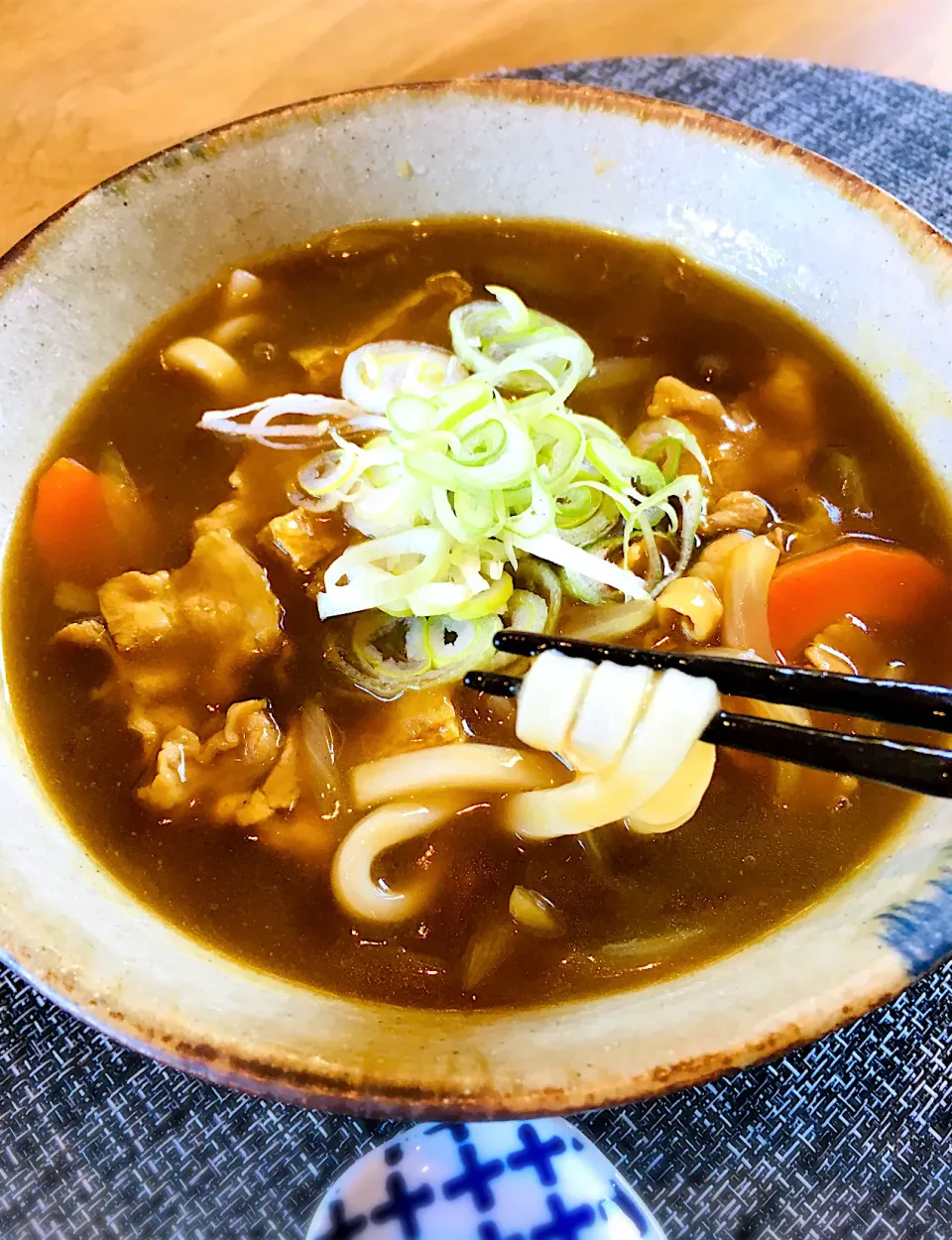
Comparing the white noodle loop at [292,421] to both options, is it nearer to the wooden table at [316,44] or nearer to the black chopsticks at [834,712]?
the black chopsticks at [834,712]

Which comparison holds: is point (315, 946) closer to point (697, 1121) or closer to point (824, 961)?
point (697, 1121)

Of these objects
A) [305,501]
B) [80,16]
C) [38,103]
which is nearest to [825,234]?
[305,501]

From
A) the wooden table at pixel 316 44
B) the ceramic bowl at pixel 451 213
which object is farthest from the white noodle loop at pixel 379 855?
the wooden table at pixel 316 44

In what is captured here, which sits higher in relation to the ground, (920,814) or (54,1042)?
(920,814)

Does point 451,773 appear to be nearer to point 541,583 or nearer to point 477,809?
point 477,809

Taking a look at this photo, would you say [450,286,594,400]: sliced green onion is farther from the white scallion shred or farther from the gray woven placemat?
the gray woven placemat

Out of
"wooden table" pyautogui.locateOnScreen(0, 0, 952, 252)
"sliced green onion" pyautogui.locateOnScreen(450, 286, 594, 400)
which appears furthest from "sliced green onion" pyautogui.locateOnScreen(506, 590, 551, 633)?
"wooden table" pyautogui.locateOnScreen(0, 0, 952, 252)

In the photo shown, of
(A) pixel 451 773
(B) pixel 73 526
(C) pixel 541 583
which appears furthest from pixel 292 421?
(A) pixel 451 773
